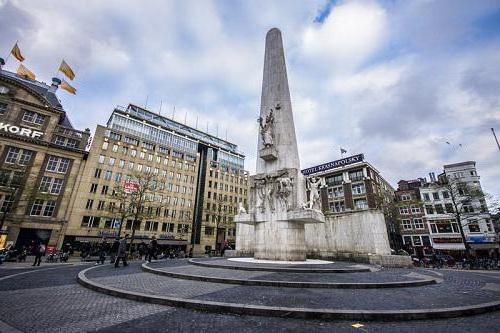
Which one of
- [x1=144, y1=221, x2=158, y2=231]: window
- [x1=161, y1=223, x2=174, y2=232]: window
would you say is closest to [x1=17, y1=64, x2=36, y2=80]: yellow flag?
[x1=144, y1=221, x2=158, y2=231]: window

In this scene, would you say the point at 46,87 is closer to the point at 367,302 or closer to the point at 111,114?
the point at 111,114

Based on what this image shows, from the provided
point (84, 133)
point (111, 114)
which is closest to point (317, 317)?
point (84, 133)

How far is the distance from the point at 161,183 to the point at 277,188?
137ft

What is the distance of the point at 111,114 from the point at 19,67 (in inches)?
772

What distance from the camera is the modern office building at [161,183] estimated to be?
41594 mm

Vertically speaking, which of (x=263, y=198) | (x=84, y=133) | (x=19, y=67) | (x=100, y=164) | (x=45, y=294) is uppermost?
(x=19, y=67)

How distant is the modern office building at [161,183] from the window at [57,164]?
145 inches

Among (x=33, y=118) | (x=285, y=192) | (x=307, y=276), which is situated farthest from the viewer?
(x=33, y=118)

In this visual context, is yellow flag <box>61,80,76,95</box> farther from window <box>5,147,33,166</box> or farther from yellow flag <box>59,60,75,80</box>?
window <box>5,147,33,166</box>

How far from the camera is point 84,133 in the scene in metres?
41.4

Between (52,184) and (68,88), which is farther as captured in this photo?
(68,88)

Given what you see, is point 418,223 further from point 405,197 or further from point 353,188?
point 353,188

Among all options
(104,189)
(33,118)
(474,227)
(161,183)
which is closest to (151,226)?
(161,183)

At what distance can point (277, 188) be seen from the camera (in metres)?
16.4
